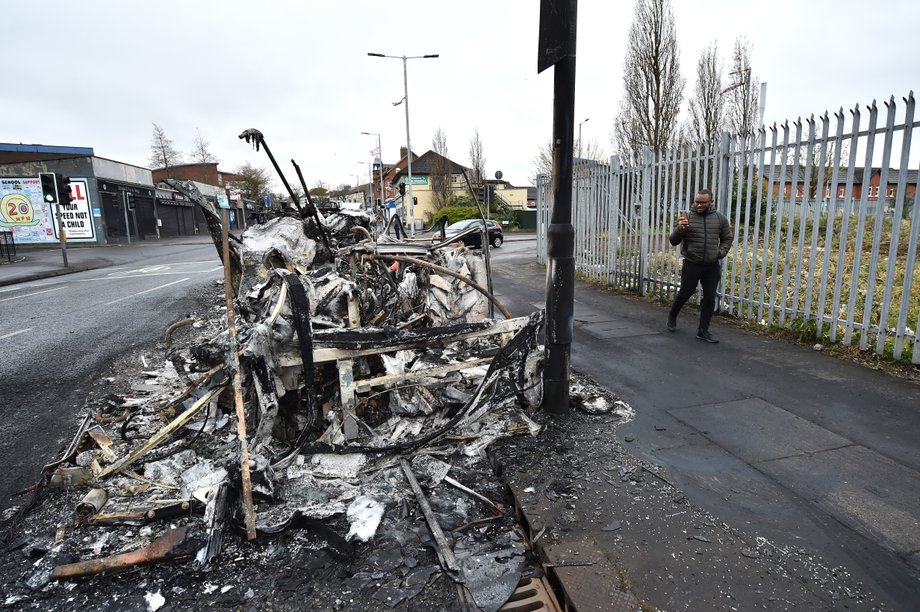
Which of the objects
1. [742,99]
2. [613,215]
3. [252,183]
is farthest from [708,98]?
[252,183]

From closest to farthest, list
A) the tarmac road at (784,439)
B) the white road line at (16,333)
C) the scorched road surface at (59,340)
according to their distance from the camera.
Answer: the tarmac road at (784,439) < the scorched road surface at (59,340) < the white road line at (16,333)

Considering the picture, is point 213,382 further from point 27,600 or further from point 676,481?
point 676,481

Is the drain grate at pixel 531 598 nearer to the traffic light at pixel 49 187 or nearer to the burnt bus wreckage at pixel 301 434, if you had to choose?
the burnt bus wreckage at pixel 301 434

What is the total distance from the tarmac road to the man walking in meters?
0.51

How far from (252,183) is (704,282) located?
58.8 metres

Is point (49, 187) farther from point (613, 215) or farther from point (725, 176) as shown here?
point (725, 176)

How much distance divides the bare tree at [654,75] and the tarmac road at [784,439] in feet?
56.5

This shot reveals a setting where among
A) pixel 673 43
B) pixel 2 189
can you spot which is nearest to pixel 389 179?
pixel 2 189

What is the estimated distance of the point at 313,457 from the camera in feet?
11.1

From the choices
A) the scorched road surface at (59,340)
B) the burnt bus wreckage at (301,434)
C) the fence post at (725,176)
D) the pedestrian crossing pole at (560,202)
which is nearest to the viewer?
the burnt bus wreckage at (301,434)

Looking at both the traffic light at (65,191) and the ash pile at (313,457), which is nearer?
the ash pile at (313,457)

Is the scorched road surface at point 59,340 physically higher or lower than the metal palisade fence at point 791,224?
lower

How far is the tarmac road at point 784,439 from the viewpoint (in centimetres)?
255

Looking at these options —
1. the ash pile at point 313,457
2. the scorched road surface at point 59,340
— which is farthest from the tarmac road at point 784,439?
the scorched road surface at point 59,340
